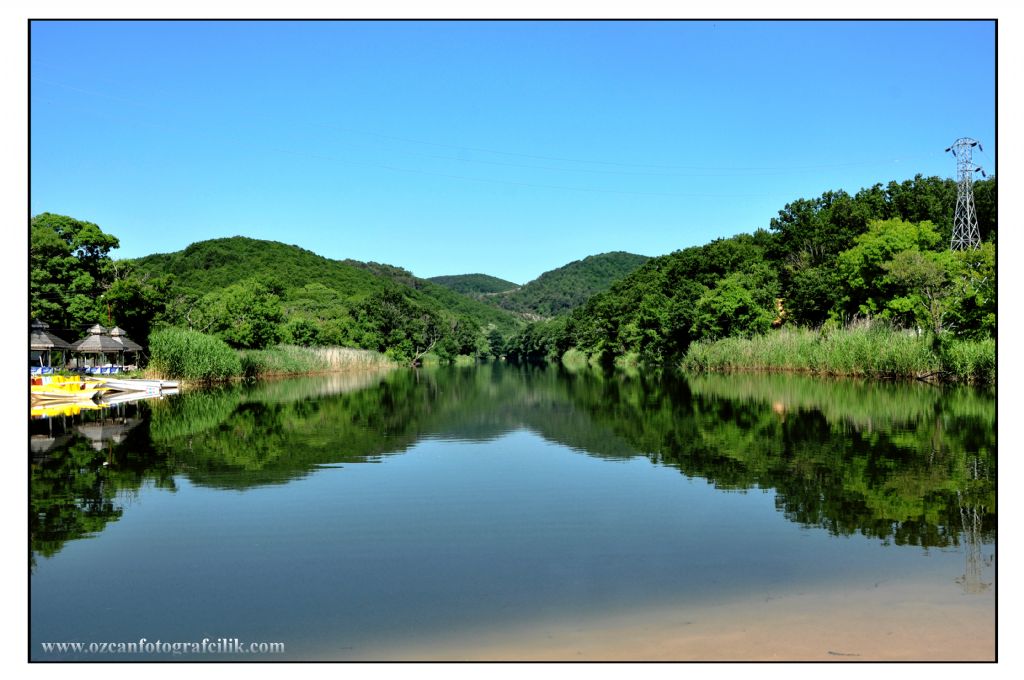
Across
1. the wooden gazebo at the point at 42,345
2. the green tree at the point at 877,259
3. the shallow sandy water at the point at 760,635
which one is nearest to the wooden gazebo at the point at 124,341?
the wooden gazebo at the point at 42,345

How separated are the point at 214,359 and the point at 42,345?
7.79 meters

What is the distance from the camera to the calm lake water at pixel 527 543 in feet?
A: 16.7

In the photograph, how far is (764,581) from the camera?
6016 mm

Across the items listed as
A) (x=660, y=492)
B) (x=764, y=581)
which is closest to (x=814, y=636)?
(x=764, y=581)

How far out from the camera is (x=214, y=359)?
36.2 metres

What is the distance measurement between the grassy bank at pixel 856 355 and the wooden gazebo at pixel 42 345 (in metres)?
31.0

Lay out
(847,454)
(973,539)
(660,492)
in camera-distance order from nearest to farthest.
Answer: (973,539) → (660,492) → (847,454)

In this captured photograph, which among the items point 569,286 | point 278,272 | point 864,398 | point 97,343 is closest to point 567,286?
point 569,286

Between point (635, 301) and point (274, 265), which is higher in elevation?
point (274, 265)

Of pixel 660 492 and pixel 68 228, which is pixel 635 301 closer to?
pixel 68 228

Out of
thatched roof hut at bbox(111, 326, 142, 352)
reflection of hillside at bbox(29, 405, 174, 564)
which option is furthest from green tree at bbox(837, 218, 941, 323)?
thatched roof hut at bbox(111, 326, 142, 352)

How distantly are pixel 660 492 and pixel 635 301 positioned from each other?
6458cm

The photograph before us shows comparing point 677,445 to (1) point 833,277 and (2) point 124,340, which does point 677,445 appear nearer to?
(2) point 124,340

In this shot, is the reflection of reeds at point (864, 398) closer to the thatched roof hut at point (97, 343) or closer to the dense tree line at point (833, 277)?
the dense tree line at point (833, 277)
